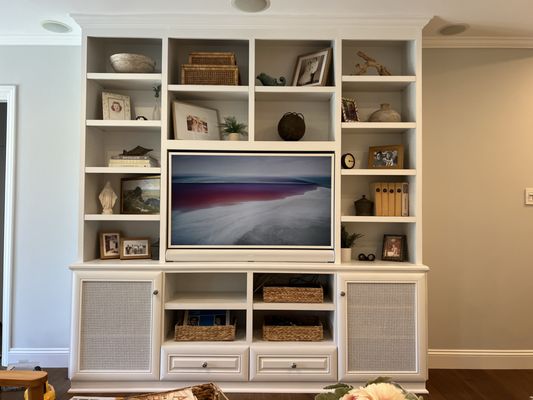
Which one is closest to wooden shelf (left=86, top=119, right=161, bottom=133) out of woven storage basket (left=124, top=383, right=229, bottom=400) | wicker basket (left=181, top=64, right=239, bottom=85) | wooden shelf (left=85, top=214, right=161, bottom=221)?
wicker basket (left=181, top=64, right=239, bottom=85)

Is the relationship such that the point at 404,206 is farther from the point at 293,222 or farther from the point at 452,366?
the point at 452,366

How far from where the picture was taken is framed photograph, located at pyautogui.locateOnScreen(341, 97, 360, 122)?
274 centimetres

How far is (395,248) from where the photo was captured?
111 inches

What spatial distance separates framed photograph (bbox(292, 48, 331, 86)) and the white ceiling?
0.92 ft

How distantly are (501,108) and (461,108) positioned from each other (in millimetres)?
305

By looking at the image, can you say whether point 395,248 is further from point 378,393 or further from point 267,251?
point 378,393

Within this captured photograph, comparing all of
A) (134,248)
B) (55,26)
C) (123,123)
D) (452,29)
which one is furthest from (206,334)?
(452,29)

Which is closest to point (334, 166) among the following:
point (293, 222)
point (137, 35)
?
point (293, 222)

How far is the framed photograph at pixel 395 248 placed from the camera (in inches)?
110

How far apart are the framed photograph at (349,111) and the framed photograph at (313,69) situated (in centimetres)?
21

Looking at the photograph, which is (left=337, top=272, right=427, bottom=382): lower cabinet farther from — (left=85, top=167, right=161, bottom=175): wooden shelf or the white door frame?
the white door frame

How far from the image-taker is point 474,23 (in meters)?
2.72

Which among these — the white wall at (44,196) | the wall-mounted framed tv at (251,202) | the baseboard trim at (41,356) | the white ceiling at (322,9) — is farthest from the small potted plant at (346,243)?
the baseboard trim at (41,356)

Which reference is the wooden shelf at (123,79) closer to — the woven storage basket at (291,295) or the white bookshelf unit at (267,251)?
the white bookshelf unit at (267,251)
